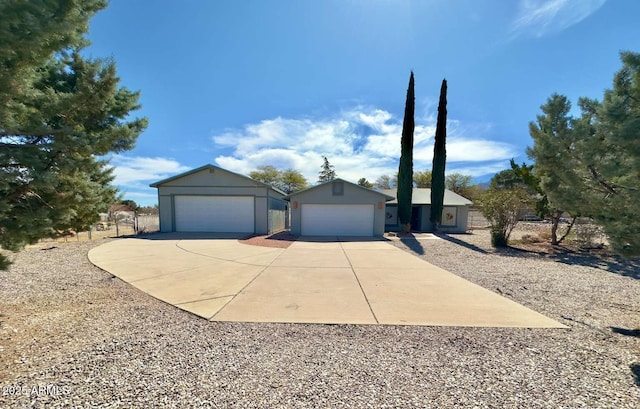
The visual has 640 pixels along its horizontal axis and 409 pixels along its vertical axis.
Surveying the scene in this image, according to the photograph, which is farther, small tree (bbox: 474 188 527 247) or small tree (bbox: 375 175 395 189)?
small tree (bbox: 375 175 395 189)

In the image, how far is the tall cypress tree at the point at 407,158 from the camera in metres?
17.5

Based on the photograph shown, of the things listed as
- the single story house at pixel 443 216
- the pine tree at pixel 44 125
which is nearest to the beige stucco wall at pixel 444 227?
the single story house at pixel 443 216

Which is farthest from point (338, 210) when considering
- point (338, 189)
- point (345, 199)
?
point (338, 189)

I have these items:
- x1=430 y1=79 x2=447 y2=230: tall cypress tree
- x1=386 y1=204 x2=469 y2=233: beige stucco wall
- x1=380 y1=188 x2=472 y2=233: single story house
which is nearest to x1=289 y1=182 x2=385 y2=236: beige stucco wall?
x1=380 y1=188 x2=472 y2=233: single story house

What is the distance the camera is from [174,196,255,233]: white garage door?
52.2 feet

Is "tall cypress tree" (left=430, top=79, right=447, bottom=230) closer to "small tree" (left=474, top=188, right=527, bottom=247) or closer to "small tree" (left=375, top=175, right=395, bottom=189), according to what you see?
"small tree" (left=474, top=188, right=527, bottom=247)

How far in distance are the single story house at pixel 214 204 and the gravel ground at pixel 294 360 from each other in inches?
443

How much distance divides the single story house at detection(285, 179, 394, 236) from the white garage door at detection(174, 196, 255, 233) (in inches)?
125

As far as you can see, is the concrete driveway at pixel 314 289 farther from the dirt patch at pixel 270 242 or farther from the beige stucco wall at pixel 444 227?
the beige stucco wall at pixel 444 227

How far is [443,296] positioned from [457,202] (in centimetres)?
1695

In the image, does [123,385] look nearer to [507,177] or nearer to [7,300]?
[7,300]

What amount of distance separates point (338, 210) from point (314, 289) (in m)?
10.2

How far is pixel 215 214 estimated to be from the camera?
1591 cm

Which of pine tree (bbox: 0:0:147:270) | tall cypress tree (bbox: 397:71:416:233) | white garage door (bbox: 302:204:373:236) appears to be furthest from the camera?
tall cypress tree (bbox: 397:71:416:233)
